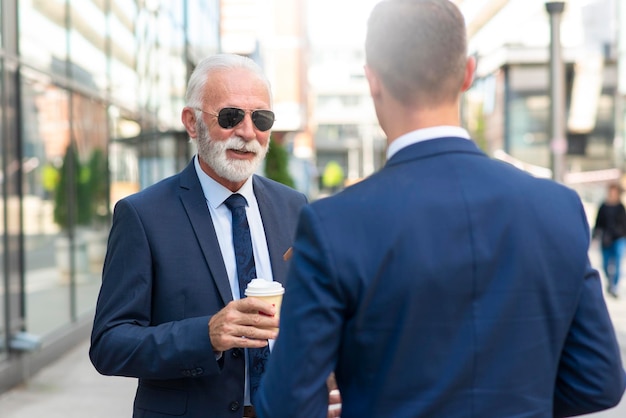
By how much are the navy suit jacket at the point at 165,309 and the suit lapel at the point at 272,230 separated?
20cm

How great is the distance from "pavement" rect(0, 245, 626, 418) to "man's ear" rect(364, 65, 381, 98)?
5.30 meters

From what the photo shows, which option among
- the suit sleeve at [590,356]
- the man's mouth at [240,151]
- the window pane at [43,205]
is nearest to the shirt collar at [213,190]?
the man's mouth at [240,151]

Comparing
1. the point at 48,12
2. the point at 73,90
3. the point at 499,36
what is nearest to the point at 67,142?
the point at 73,90

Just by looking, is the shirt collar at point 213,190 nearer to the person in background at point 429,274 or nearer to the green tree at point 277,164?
the person in background at point 429,274

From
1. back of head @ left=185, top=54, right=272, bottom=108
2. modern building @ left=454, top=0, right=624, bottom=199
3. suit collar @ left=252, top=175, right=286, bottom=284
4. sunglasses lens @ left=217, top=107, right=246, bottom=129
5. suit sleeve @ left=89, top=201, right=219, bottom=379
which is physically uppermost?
modern building @ left=454, top=0, right=624, bottom=199

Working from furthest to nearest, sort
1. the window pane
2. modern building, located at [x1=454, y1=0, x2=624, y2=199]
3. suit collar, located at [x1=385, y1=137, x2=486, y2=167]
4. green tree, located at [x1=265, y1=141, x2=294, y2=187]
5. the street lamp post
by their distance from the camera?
modern building, located at [x1=454, y1=0, x2=624, y2=199] → green tree, located at [x1=265, y1=141, x2=294, y2=187] → the street lamp post → the window pane → suit collar, located at [x1=385, y1=137, x2=486, y2=167]

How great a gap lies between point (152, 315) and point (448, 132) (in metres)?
1.15

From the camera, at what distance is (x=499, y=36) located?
47.8 metres

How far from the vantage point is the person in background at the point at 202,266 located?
221cm

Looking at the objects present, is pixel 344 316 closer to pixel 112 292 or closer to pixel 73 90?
pixel 112 292

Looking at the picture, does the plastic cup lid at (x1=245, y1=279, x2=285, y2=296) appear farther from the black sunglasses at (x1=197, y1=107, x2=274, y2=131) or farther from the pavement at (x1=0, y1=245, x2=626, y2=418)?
the pavement at (x1=0, y1=245, x2=626, y2=418)

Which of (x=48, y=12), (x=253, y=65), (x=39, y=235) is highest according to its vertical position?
(x=48, y=12)

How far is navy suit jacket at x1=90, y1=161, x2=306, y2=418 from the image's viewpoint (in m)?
2.22

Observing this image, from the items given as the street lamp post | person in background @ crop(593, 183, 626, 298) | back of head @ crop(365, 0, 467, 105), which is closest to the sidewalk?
back of head @ crop(365, 0, 467, 105)
